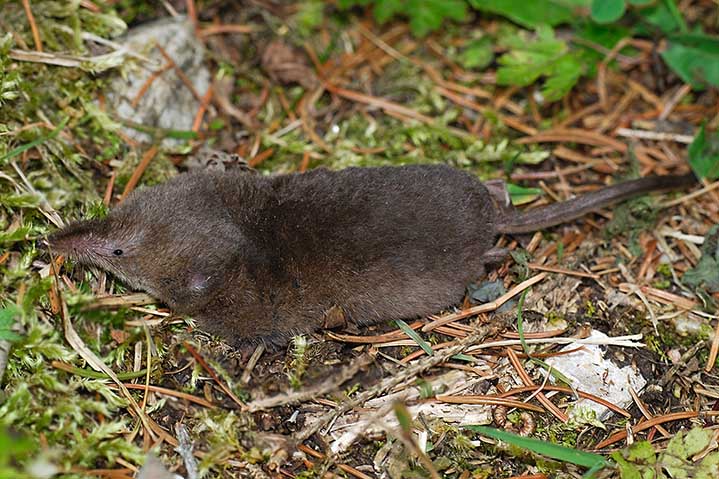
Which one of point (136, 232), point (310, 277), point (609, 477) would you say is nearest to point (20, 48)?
point (136, 232)

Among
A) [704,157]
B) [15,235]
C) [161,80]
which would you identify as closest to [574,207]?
[704,157]

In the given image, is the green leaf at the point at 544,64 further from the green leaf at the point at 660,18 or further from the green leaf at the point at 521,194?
the green leaf at the point at 521,194

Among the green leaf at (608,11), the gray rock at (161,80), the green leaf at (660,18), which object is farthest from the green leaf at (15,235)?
the green leaf at (660,18)

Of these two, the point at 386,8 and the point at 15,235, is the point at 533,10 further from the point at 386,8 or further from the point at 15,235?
the point at 15,235

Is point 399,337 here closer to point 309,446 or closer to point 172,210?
point 309,446

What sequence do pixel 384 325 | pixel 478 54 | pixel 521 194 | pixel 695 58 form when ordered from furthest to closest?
pixel 478 54
pixel 695 58
pixel 521 194
pixel 384 325
